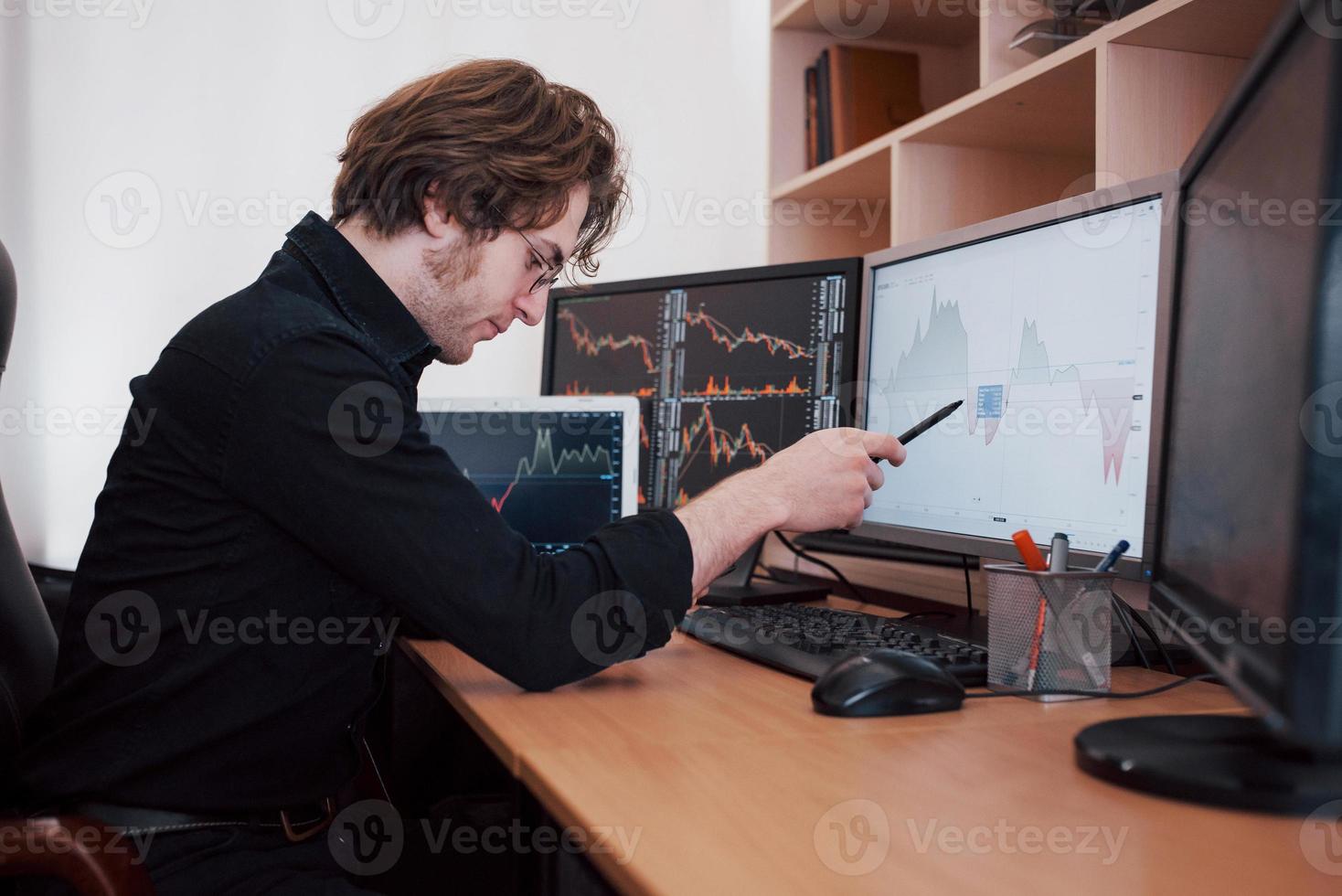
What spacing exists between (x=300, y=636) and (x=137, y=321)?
1452mm

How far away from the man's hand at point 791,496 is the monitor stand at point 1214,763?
35cm

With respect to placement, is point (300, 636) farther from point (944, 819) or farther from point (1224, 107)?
point (1224, 107)

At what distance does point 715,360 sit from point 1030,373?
58cm

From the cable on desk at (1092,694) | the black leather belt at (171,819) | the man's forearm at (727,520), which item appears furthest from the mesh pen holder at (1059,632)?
the black leather belt at (171,819)

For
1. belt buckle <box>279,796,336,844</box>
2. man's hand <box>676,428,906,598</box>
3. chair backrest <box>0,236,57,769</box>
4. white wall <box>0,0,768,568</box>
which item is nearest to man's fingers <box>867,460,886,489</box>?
man's hand <box>676,428,906,598</box>

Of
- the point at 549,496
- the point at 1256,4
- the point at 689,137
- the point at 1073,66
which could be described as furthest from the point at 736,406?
the point at 689,137

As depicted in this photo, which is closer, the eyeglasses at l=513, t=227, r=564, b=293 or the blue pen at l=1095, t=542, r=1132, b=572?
the blue pen at l=1095, t=542, r=1132, b=572

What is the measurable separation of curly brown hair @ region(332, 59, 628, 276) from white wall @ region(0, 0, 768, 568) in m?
1.08

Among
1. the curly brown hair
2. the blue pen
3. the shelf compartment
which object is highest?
the shelf compartment

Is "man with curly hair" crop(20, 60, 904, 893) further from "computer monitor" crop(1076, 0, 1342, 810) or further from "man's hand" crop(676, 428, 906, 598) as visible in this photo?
"computer monitor" crop(1076, 0, 1342, 810)

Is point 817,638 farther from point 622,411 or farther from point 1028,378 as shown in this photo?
point 622,411

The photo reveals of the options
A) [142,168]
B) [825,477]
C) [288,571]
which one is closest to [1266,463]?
[825,477]

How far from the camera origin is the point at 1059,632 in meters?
0.89

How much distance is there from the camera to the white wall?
81.0 inches
